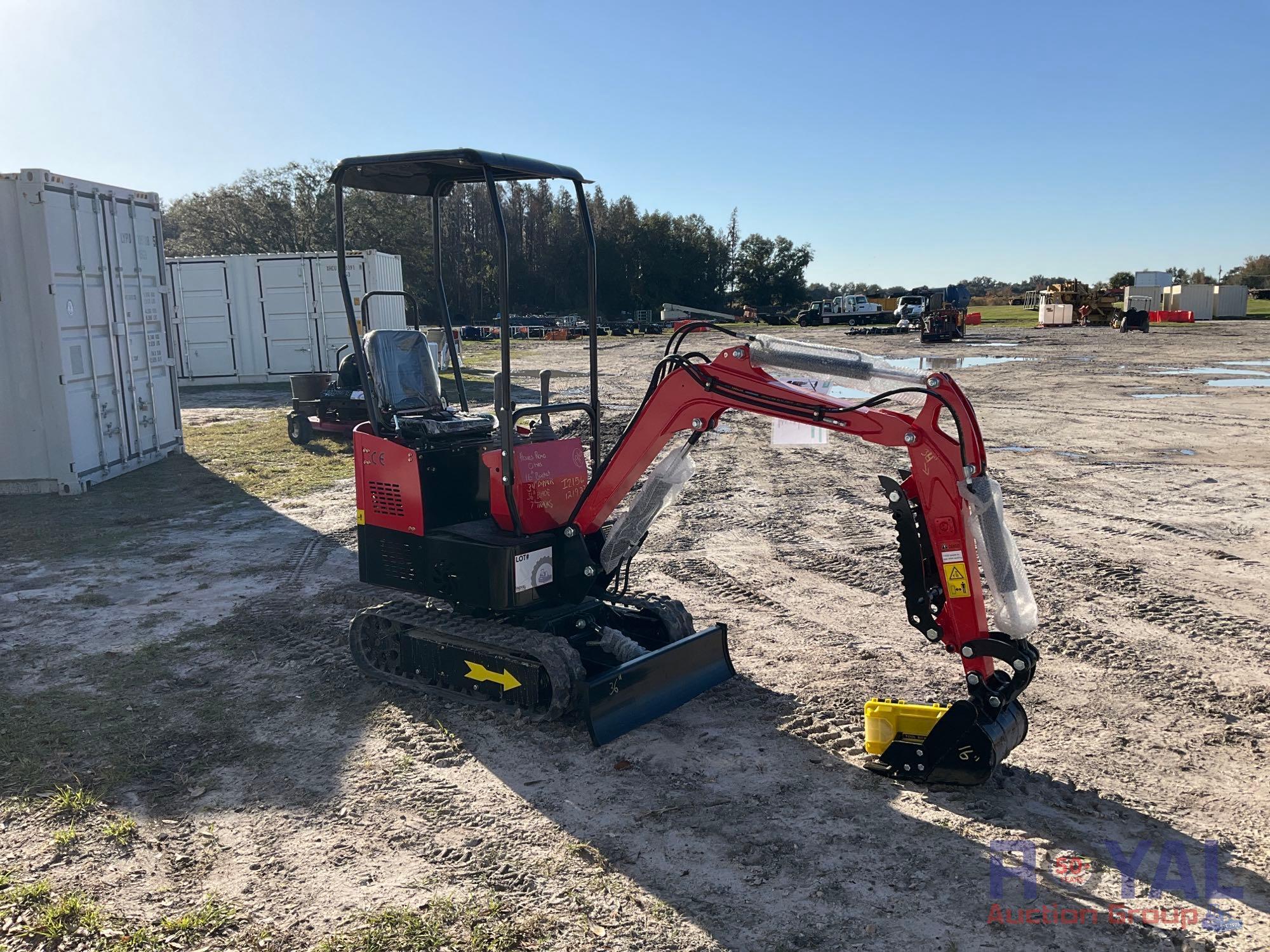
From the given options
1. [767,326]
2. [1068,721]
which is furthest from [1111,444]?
[767,326]

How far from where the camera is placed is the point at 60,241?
1143cm

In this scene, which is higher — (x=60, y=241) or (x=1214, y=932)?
(x=60, y=241)

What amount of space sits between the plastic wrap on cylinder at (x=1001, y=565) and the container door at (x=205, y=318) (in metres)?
21.9

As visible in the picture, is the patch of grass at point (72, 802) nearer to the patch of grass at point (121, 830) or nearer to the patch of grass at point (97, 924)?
the patch of grass at point (121, 830)

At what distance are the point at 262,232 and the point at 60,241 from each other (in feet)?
130

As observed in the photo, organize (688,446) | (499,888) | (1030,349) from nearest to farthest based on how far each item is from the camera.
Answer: (499,888) → (688,446) → (1030,349)

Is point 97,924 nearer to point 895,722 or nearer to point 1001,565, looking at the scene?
point 895,722

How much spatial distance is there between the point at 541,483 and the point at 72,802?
111 inches

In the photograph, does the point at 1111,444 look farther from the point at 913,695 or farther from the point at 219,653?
the point at 219,653

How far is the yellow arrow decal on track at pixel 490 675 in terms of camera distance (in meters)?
5.32

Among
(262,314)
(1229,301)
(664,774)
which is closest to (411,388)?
(664,774)

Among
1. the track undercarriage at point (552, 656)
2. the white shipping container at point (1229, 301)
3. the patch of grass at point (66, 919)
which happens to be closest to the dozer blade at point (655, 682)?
the track undercarriage at point (552, 656)

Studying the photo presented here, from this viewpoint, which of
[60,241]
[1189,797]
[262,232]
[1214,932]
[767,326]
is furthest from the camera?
[767,326]

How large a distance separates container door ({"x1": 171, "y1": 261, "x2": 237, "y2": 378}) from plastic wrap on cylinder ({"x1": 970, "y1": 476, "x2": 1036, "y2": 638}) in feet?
71.9
